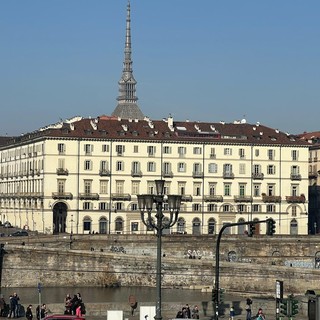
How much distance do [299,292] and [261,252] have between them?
1956 centimetres

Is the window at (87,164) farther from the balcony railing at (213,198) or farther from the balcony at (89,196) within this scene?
the balcony railing at (213,198)

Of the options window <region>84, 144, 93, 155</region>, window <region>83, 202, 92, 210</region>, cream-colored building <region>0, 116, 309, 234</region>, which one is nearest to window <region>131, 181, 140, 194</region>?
cream-colored building <region>0, 116, 309, 234</region>

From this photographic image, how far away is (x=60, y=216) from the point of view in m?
110

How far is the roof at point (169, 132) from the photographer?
366 ft

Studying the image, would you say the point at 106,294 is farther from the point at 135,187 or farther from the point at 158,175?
the point at 158,175

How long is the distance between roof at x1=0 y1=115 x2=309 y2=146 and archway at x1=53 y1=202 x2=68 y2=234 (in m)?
7.51

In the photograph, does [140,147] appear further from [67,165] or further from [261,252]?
[261,252]

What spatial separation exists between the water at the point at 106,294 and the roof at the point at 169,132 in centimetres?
3202

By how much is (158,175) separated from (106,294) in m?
36.1

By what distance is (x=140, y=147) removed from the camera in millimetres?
113250

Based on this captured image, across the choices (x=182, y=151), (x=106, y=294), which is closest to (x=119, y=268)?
(x=106, y=294)

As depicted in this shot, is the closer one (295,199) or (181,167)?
(181,167)

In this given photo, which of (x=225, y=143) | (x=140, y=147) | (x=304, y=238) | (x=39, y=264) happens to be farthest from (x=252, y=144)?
(x=39, y=264)

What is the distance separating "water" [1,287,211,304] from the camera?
74688mm
